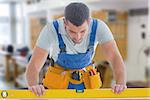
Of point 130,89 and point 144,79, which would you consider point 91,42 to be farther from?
point 144,79

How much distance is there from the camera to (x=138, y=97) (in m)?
1.36

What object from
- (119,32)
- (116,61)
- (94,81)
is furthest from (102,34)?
(119,32)

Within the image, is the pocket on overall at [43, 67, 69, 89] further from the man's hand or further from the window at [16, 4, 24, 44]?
the window at [16, 4, 24, 44]

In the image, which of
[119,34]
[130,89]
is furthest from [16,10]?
[130,89]

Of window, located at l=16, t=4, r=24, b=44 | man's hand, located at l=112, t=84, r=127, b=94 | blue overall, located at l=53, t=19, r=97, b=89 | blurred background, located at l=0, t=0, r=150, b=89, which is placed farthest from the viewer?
window, located at l=16, t=4, r=24, b=44

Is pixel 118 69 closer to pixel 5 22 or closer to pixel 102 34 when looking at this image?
pixel 102 34

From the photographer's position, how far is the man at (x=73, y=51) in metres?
1.45

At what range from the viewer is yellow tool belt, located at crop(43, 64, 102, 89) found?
5.73 feet

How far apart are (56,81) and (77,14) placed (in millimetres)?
525

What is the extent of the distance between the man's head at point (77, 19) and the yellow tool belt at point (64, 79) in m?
0.37

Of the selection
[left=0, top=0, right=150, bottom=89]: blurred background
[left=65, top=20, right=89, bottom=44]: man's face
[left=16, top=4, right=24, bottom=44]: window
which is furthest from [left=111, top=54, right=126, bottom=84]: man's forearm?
[left=16, top=4, right=24, bottom=44]: window

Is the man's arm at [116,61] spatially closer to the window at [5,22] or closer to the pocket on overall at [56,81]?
the pocket on overall at [56,81]

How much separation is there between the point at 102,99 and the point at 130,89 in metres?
0.15

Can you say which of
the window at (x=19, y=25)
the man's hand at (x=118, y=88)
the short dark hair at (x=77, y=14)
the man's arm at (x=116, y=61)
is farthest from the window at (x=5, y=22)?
the man's hand at (x=118, y=88)
